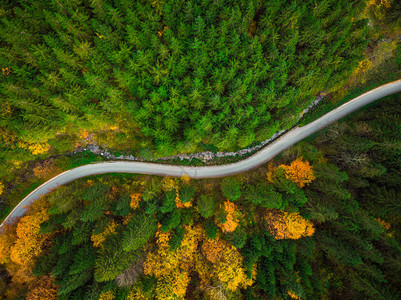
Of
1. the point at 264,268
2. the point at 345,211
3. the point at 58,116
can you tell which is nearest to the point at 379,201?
the point at 345,211

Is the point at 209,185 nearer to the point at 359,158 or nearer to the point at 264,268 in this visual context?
the point at 264,268

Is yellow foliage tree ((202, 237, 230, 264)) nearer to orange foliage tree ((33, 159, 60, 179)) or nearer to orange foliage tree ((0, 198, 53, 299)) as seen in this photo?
orange foliage tree ((0, 198, 53, 299))

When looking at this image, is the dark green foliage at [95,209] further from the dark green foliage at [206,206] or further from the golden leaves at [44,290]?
the dark green foliage at [206,206]

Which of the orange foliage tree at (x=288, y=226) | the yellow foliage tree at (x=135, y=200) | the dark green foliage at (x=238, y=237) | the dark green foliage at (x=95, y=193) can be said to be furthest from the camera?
the yellow foliage tree at (x=135, y=200)

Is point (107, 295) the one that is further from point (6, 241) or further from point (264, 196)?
point (264, 196)

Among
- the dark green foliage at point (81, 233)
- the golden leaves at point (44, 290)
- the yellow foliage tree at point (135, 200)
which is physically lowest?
the golden leaves at point (44, 290)

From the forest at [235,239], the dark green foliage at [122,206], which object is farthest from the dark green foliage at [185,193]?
the dark green foliage at [122,206]

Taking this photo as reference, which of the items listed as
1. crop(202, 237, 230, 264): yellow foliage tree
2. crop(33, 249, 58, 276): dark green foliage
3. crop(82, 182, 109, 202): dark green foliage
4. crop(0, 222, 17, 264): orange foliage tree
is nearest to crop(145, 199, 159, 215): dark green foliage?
crop(82, 182, 109, 202): dark green foliage
